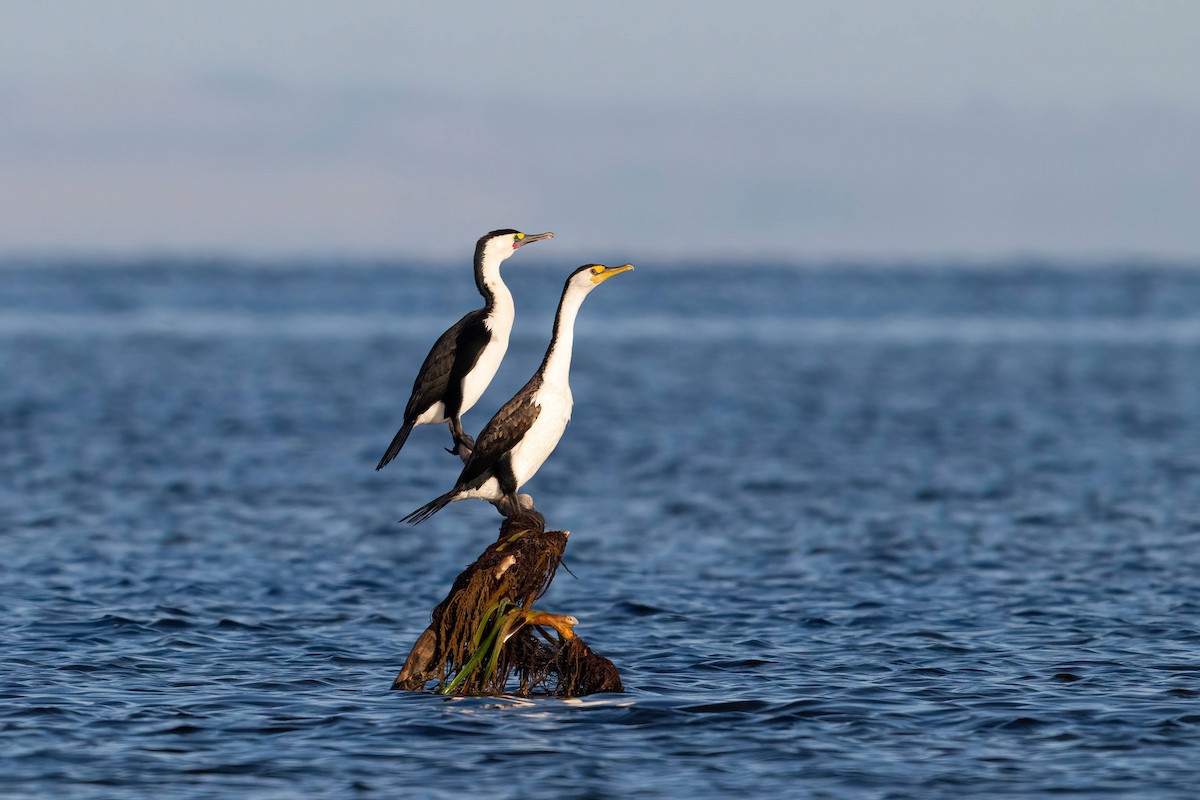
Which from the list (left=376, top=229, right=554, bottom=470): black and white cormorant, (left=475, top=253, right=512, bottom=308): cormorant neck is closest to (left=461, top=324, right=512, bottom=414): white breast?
(left=376, top=229, right=554, bottom=470): black and white cormorant

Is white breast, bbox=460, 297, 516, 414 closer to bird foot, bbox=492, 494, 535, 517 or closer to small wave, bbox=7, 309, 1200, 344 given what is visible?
bird foot, bbox=492, 494, 535, 517

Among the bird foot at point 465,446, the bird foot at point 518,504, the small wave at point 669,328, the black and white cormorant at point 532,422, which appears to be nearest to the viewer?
the black and white cormorant at point 532,422

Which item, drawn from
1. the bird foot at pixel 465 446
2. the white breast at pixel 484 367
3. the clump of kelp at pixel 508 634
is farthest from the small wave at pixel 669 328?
the white breast at pixel 484 367

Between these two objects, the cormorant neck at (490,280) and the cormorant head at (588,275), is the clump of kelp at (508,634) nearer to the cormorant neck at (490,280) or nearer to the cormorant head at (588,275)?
the cormorant neck at (490,280)

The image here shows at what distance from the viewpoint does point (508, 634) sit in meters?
12.1

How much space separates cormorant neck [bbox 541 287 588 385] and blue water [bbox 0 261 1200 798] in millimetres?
2697

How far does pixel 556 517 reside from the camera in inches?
999

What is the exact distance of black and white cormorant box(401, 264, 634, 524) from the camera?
11.2 metres

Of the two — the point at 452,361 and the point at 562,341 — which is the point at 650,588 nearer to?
the point at 562,341

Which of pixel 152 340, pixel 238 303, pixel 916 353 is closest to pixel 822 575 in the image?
pixel 916 353

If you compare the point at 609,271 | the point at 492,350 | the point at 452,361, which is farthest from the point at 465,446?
the point at 609,271

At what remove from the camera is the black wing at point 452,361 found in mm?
11148

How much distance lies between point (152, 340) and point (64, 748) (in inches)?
2490

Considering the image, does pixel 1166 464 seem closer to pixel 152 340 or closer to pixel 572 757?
pixel 572 757
